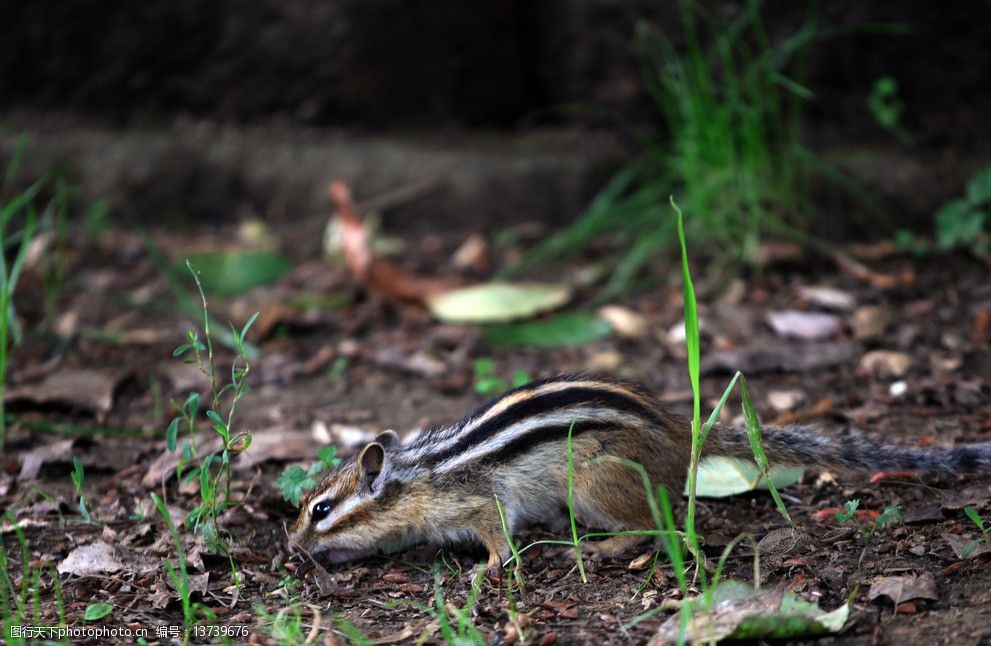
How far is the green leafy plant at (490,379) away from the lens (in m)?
4.93

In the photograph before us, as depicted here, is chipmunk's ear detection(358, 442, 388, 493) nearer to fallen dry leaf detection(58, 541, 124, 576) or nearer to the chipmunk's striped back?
the chipmunk's striped back

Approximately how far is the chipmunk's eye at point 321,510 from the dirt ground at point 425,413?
7.9 inches

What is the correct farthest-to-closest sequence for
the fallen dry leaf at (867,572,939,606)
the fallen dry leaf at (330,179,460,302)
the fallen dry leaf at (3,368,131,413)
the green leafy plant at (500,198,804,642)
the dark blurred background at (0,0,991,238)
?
the dark blurred background at (0,0,991,238) → the fallen dry leaf at (330,179,460,302) → the fallen dry leaf at (3,368,131,413) → the fallen dry leaf at (867,572,939,606) → the green leafy plant at (500,198,804,642)

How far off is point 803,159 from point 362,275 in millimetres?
2729

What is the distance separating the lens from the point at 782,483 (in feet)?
13.0

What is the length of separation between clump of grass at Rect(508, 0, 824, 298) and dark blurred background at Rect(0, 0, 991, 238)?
1.01 ft

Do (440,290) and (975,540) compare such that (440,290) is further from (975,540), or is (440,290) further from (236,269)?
(975,540)

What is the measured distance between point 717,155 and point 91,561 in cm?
404

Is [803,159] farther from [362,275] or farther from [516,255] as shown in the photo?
[362,275]

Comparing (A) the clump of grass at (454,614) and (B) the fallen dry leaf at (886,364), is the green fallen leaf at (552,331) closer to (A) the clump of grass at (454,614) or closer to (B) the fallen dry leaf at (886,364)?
(B) the fallen dry leaf at (886,364)

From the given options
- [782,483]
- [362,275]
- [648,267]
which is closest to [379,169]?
[362,275]

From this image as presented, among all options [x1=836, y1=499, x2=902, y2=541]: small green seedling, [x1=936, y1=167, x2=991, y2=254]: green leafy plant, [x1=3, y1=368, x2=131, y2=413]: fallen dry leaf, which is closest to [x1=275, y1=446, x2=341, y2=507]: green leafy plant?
[x1=3, y1=368, x2=131, y2=413]: fallen dry leaf

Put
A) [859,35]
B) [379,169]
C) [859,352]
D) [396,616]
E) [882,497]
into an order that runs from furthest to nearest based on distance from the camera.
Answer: [379,169], [859,35], [859,352], [882,497], [396,616]

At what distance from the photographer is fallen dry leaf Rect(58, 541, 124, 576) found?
11.5 feet
